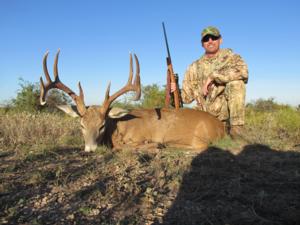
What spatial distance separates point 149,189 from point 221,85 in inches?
169

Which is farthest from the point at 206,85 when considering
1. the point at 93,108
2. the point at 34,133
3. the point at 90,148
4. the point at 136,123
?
the point at 34,133

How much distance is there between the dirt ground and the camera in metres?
2.30

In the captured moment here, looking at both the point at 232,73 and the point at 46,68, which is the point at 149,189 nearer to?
the point at 46,68

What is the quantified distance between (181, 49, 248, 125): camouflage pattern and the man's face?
5.0 inches

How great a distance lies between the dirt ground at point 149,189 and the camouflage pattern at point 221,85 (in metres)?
2.10

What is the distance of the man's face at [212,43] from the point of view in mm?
6871

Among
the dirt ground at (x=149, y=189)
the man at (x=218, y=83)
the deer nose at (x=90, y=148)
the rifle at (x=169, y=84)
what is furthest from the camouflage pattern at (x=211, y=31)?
the deer nose at (x=90, y=148)

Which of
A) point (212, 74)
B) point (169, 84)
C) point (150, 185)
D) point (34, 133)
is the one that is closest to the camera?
point (150, 185)

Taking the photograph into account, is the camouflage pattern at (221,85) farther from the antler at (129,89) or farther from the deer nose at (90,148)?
the deer nose at (90,148)

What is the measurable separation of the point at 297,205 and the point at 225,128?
389cm

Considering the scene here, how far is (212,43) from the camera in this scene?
22.6ft

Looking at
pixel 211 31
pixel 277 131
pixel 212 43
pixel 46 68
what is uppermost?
pixel 211 31

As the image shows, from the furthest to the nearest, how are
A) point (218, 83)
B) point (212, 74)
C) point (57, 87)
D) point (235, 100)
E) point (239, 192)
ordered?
point (218, 83), point (212, 74), point (235, 100), point (57, 87), point (239, 192)

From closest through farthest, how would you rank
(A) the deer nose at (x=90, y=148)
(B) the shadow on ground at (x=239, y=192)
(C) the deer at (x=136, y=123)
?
(B) the shadow on ground at (x=239, y=192)
(A) the deer nose at (x=90, y=148)
(C) the deer at (x=136, y=123)
